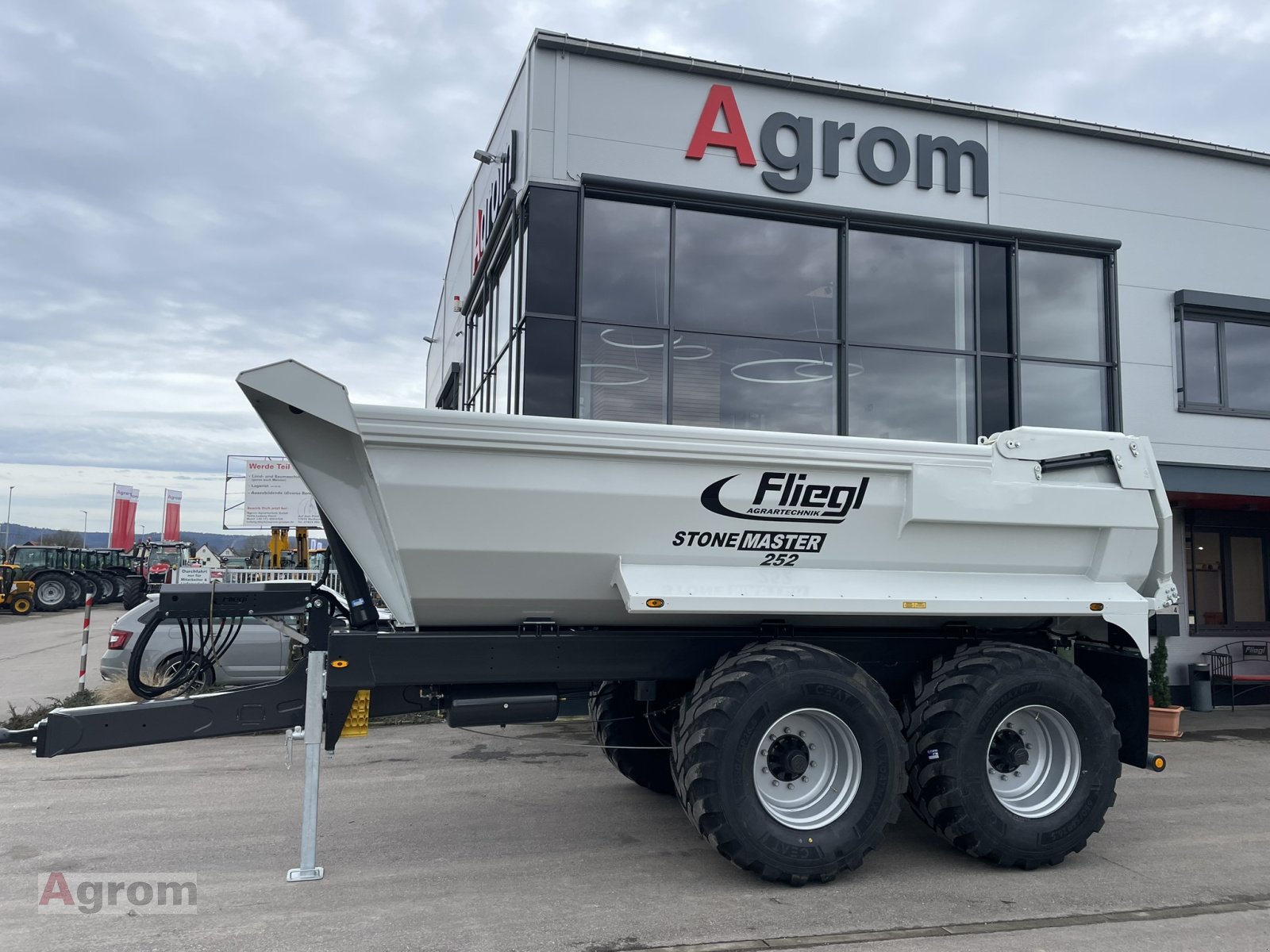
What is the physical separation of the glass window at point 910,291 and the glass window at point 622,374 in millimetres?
2383

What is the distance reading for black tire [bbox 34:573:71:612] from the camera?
95.5 ft

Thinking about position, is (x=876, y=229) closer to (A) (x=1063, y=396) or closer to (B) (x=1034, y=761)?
(A) (x=1063, y=396)

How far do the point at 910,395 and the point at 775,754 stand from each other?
6539 mm

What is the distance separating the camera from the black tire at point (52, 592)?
29.1 metres

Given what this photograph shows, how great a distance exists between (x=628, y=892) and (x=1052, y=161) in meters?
10.2

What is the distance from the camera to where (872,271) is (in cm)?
1085

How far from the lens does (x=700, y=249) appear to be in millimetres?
10273

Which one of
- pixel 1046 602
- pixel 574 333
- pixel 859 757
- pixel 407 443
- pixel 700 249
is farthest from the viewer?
pixel 700 249

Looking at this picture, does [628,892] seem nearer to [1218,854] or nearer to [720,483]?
[720,483]

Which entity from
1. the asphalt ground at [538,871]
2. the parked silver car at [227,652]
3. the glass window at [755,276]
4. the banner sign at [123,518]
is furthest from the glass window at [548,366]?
the banner sign at [123,518]

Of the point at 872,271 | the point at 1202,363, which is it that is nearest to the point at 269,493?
the point at 872,271

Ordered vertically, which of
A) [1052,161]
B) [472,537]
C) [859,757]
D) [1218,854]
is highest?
[1052,161]

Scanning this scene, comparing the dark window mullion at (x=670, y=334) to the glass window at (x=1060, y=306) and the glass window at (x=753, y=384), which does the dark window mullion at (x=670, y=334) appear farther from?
the glass window at (x=1060, y=306)

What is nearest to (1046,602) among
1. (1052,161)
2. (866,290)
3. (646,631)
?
(646,631)
